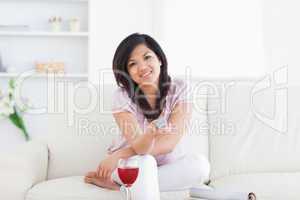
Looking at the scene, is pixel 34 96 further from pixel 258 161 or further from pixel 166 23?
pixel 258 161

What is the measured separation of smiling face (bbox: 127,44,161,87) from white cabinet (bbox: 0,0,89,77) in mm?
2026

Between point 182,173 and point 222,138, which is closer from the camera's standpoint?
point 182,173

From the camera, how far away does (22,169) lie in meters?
2.34

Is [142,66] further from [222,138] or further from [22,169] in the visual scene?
[22,169]

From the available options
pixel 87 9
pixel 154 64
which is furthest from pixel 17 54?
pixel 154 64

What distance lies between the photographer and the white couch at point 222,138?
2522 mm

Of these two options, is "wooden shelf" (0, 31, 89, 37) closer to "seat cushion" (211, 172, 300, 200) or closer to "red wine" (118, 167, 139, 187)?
"seat cushion" (211, 172, 300, 200)

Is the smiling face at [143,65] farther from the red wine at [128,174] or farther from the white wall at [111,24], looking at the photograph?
the white wall at [111,24]

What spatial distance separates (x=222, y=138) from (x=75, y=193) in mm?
912

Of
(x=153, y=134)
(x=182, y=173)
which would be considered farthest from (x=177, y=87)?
(x=182, y=173)

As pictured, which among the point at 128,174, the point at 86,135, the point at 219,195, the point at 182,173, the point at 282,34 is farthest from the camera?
the point at 282,34

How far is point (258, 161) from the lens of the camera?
8.77ft

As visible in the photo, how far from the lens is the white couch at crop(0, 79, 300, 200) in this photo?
2.52 meters

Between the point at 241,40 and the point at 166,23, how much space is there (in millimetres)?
633
